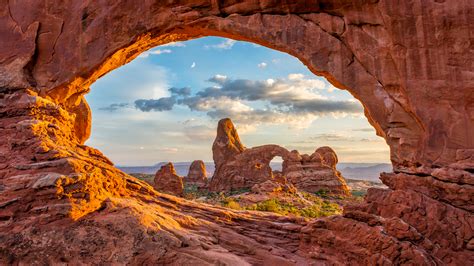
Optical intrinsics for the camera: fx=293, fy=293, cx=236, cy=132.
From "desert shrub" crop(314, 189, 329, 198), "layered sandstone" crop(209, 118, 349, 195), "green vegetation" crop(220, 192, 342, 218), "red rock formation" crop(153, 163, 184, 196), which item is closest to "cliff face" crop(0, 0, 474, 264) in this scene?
"green vegetation" crop(220, 192, 342, 218)

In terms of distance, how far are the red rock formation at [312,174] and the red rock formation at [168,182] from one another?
1668cm

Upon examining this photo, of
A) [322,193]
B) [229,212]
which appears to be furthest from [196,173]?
[229,212]

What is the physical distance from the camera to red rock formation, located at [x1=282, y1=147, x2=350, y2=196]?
1610 inches

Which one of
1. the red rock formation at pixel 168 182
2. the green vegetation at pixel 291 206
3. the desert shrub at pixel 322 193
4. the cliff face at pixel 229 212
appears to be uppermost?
the cliff face at pixel 229 212

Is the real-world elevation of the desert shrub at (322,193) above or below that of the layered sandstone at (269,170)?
below

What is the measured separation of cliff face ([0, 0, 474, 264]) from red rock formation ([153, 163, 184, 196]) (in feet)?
77.9

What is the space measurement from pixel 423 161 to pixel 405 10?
15.8 ft

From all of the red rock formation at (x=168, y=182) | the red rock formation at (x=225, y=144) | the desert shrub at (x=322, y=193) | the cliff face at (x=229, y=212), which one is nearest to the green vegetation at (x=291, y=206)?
the desert shrub at (x=322, y=193)

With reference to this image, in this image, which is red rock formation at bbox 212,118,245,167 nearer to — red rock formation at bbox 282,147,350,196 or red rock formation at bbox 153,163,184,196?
red rock formation at bbox 282,147,350,196

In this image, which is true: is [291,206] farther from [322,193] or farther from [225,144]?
[225,144]

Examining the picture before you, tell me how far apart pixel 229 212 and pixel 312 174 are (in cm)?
3279

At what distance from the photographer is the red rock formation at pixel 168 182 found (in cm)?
3484

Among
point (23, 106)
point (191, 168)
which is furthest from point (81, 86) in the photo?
point (191, 168)

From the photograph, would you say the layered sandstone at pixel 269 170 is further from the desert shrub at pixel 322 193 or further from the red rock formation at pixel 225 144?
the desert shrub at pixel 322 193
